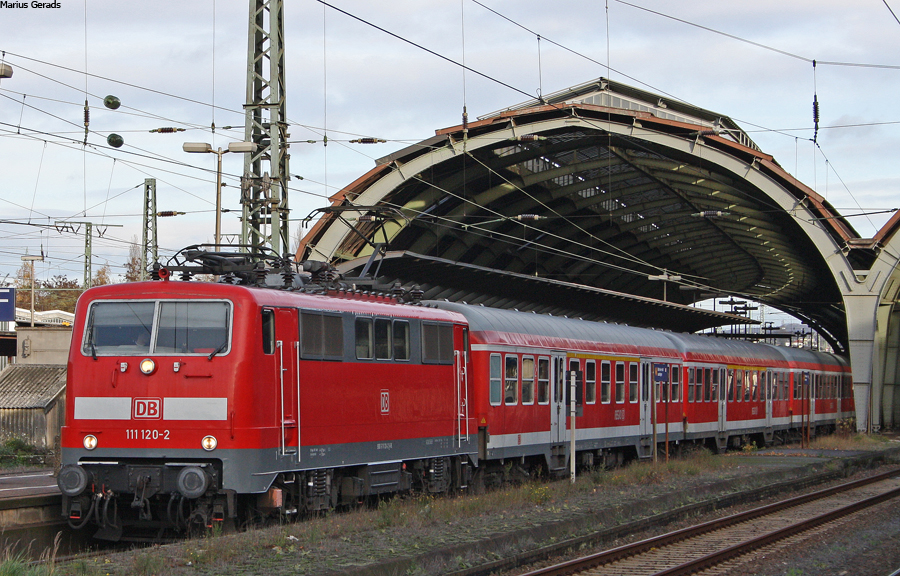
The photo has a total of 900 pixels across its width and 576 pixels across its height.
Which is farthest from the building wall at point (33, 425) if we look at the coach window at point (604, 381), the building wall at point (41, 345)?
the coach window at point (604, 381)

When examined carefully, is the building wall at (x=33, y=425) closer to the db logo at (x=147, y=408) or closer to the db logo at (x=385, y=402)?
the db logo at (x=385, y=402)

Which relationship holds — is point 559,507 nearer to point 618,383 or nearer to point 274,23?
point 618,383

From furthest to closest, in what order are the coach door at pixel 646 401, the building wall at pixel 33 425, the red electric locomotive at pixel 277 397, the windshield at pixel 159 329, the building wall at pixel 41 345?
the building wall at pixel 41 345 → the building wall at pixel 33 425 → the coach door at pixel 646 401 → the windshield at pixel 159 329 → the red electric locomotive at pixel 277 397

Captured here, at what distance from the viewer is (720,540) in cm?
1573

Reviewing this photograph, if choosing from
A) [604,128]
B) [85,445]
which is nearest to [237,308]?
[85,445]

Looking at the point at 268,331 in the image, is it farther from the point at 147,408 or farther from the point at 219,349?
the point at 147,408

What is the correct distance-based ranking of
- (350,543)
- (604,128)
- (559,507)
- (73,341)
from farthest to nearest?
(604,128), (559,507), (73,341), (350,543)

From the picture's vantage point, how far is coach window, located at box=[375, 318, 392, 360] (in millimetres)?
16812

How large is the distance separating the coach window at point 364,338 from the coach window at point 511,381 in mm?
4924

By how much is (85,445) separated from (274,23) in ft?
37.9

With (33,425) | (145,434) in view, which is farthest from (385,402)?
(33,425)

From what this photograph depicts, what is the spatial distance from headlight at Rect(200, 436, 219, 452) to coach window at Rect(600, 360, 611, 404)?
13428 mm

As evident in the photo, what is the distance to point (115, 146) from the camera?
86.5 feet

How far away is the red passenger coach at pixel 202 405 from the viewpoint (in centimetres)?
1365
